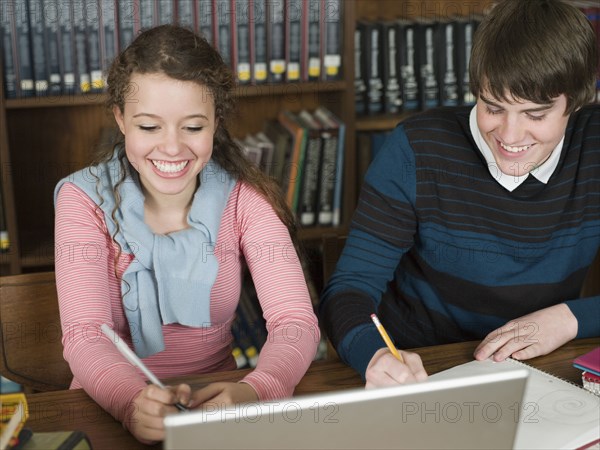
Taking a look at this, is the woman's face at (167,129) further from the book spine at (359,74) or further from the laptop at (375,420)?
the book spine at (359,74)

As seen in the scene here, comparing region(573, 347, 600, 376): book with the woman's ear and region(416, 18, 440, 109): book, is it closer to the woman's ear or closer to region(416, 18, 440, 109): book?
the woman's ear

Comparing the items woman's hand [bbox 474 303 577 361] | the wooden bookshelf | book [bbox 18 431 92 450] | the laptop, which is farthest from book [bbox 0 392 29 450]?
the wooden bookshelf

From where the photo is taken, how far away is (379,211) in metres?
1.46

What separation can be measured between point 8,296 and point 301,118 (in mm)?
1203

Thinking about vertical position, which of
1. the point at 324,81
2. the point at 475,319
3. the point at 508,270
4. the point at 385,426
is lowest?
the point at 475,319

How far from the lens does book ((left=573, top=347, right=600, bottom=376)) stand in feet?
3.73

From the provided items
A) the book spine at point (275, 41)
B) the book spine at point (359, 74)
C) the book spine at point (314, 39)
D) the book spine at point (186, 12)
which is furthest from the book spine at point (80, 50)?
the book spine at point (359, 74)

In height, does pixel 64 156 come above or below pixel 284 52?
below

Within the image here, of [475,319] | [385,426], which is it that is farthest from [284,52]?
[385,426]

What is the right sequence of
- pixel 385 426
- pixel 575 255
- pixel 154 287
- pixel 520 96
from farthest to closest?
pixel 575 255
pixel 154 287
pixel 520 96
pixel 385 426

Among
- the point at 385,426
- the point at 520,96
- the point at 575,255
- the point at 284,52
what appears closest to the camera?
the point at 385,426

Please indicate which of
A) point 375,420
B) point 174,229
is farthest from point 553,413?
point 174,229

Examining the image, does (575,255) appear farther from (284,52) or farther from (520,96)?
(284,52)

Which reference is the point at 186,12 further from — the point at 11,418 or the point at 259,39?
the point at 11,418
